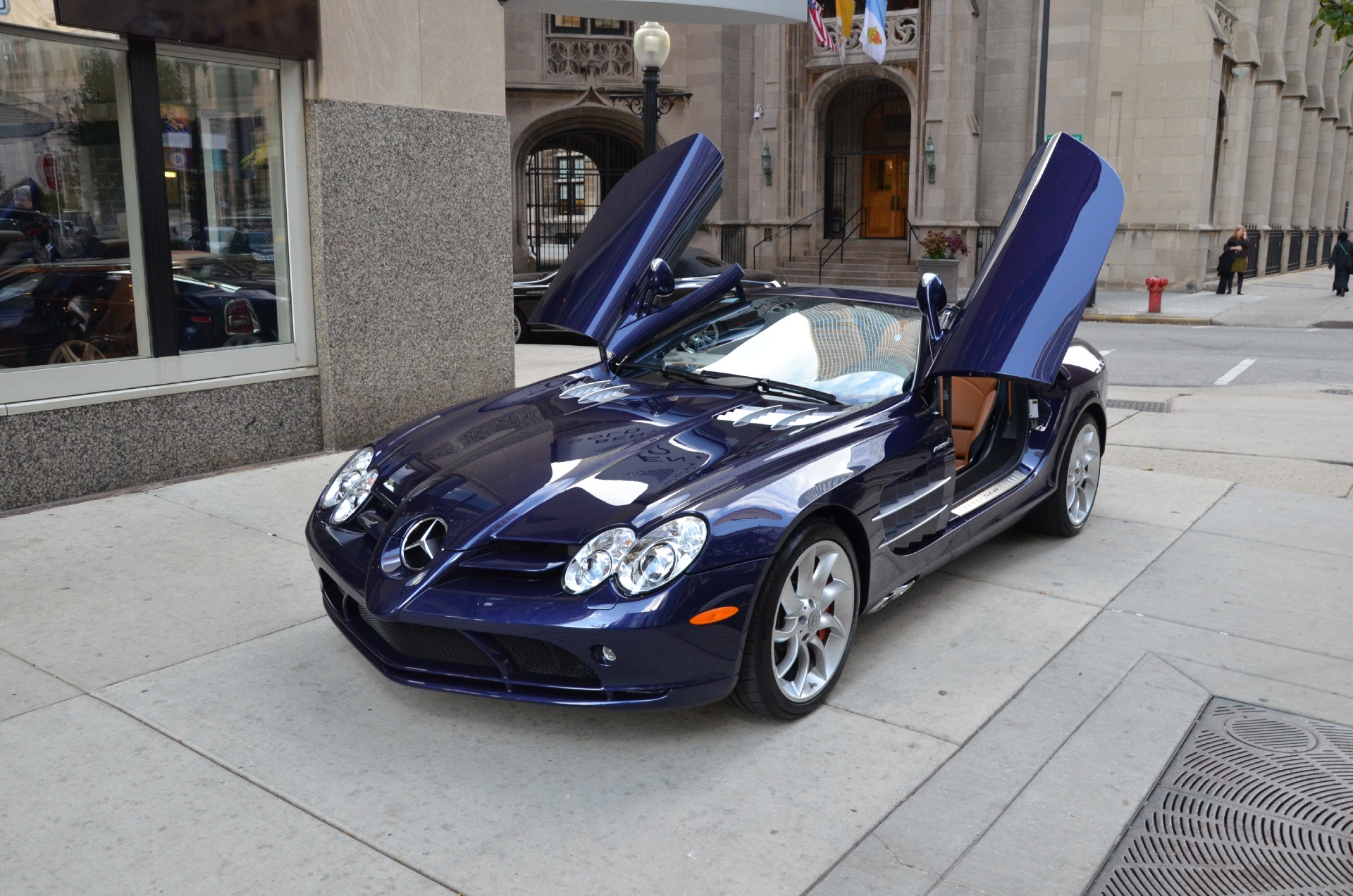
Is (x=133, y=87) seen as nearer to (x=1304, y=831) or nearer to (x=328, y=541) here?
(x=328, y=541)

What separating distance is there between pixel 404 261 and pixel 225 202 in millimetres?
1309

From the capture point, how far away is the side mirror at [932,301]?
4781 mm

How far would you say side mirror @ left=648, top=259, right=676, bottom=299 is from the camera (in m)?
5.52

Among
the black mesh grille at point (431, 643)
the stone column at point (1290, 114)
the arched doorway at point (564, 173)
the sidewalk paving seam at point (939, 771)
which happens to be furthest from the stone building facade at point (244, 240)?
the stone column at point (1290, 114)

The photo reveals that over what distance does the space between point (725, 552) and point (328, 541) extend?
1538 mm

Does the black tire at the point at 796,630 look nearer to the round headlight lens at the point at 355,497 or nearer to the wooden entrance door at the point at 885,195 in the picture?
the round headlight lens at the point at 355,497

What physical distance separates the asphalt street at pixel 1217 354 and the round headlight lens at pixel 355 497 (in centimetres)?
1056

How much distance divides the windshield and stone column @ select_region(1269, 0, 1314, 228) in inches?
1561

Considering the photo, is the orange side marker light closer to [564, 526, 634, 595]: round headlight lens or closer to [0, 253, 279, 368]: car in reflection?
[564, 526, 634, 595]: round headlight lens

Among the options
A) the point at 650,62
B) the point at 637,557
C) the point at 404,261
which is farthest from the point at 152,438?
the point at 650,62

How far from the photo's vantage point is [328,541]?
4.15 meters

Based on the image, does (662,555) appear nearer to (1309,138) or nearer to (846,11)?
(846,11)

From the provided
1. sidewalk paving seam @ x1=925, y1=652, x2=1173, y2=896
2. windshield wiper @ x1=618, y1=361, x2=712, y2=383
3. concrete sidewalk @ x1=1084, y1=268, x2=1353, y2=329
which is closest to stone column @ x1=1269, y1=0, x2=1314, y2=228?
concrete sidewalk @ x1=1084, y1=268, x2=1353, y2=329

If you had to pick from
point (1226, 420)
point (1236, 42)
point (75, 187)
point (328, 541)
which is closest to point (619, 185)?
point (328, 541)
